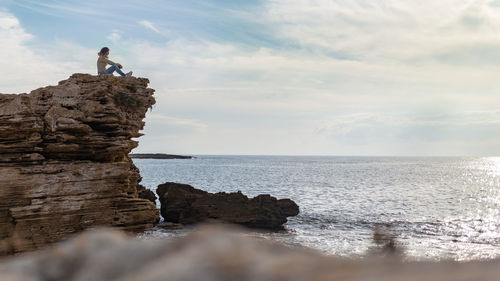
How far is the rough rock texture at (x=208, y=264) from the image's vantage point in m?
0.96

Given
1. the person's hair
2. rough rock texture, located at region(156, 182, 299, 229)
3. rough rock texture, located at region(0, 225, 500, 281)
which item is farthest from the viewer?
rough rock texture, located at region(156, 182, 299, 229)

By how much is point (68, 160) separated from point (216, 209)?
14082mm

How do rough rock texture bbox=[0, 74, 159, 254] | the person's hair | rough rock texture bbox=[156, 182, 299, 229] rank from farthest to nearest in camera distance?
rough rock texture bbox=[156, 182, 299, 229] < the person's hair < rough rock texture bbox=[0, 74, 159, 254]

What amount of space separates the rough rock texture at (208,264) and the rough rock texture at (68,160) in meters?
16.8

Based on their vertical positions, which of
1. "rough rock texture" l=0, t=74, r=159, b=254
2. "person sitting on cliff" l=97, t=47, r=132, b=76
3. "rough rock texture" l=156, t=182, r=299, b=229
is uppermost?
"person sitting on cliff" l=97, t=47, r=132, b=76

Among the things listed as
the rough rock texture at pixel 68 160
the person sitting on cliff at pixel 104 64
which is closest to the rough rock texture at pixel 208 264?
the rough rock texture at pixel 68 160

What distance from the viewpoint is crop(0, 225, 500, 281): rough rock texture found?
0.96 metres

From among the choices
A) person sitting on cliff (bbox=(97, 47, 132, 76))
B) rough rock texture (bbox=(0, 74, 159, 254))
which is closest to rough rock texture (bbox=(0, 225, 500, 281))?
rough rock texture (bbox=(0, 74, 159, 254))

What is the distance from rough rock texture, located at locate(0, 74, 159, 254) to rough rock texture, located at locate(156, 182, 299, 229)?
32.9 ft

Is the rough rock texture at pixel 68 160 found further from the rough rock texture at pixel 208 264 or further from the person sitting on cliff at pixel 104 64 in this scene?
the rough rock texture at pixel 208 264

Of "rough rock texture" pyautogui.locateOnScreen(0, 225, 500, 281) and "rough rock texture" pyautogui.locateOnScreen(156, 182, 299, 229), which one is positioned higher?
"rough rock texture" pyautogui.locateOnScreen(0, 225, 500, 281)

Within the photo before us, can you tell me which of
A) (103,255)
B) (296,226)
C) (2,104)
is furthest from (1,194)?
(296,226)

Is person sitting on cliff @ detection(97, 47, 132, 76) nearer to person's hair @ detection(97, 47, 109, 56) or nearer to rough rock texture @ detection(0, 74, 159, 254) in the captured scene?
person's hair @ detection(97, 47, 109, 56)

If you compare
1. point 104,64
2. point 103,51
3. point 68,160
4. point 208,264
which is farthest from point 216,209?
point 208,264
